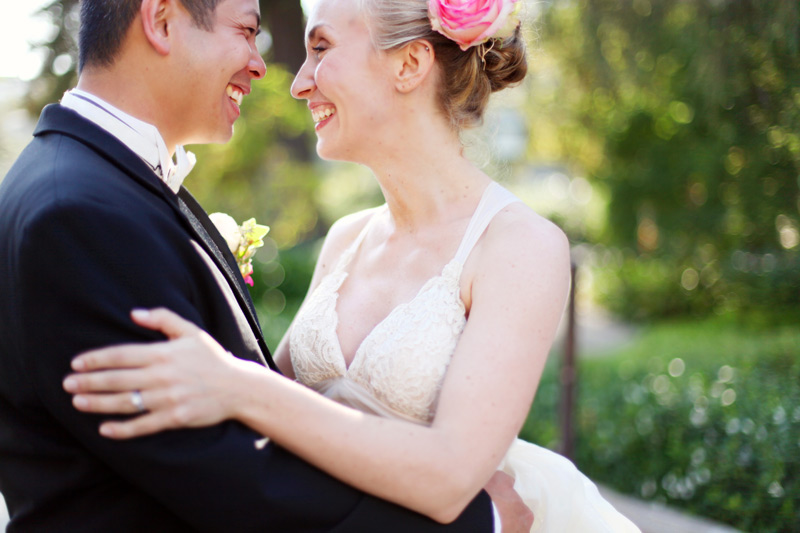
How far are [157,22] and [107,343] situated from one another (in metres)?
0.97

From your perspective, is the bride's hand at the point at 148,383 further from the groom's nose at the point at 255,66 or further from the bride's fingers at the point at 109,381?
the groom's nose at the point at 255,66

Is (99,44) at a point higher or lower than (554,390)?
higher

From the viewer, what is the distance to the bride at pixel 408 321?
1544mm

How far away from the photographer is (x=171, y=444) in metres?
1.49

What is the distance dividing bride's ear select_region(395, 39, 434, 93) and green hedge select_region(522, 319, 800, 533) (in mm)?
2928

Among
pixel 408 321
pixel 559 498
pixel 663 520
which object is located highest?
pixel 408 321

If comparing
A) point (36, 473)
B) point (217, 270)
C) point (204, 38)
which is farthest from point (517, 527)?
point (204, 38)

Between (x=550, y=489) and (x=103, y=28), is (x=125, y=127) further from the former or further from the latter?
(x=550, y=489)

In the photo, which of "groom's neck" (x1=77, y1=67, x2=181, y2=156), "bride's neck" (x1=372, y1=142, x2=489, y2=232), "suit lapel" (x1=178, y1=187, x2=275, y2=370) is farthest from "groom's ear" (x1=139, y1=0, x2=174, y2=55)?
"bride's neck" (x1=372, y1=142, x2=489, y2=232)

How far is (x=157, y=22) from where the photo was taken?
1947 mm

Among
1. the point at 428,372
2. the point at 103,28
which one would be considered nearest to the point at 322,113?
the point at 103,28

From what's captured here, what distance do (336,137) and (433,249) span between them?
20.6 inches

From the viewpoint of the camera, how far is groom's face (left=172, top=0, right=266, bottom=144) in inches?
79.9

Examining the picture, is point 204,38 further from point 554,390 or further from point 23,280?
point 554,390
